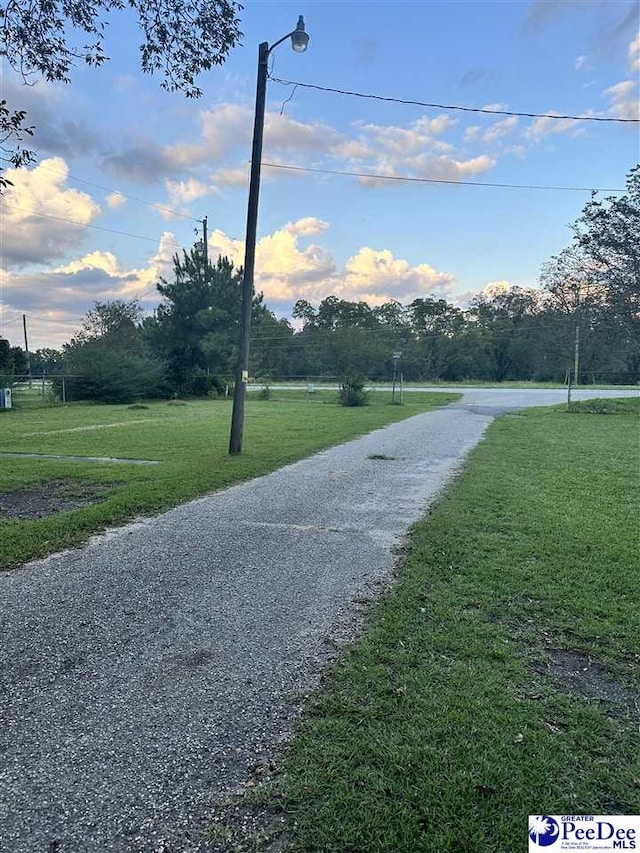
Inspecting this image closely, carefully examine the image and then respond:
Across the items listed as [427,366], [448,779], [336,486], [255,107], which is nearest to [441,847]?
[448,779]

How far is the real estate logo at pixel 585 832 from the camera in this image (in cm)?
166

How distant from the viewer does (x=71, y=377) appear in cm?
2433

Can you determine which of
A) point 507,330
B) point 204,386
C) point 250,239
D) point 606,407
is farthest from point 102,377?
point 507,330

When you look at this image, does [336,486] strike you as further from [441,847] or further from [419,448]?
[441,847]

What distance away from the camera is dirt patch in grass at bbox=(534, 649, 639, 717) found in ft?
7.69

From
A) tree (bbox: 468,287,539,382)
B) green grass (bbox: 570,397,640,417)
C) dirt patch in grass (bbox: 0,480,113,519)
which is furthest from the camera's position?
tree (bbox: 468,287,539,382)

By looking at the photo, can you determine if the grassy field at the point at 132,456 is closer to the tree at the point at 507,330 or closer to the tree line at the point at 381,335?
the tree line at the point at 381,335

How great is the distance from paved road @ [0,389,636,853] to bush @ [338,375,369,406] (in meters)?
16.9

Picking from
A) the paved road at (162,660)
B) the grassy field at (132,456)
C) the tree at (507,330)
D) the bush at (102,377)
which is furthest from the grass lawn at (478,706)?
the tree at (507,330)

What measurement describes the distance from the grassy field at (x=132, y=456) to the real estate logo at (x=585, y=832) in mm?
3813

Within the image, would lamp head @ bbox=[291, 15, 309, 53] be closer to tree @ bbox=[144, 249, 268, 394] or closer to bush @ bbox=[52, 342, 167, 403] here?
bush @ bbox=[52, 342, 167, 403]

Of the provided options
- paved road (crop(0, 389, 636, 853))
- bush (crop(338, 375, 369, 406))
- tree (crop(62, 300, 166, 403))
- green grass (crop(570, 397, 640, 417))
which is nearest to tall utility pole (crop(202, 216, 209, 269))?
tree (crop(62, 300, 166, 403))

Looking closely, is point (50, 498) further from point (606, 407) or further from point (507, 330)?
point (507, 330)

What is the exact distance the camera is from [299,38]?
319 inches
